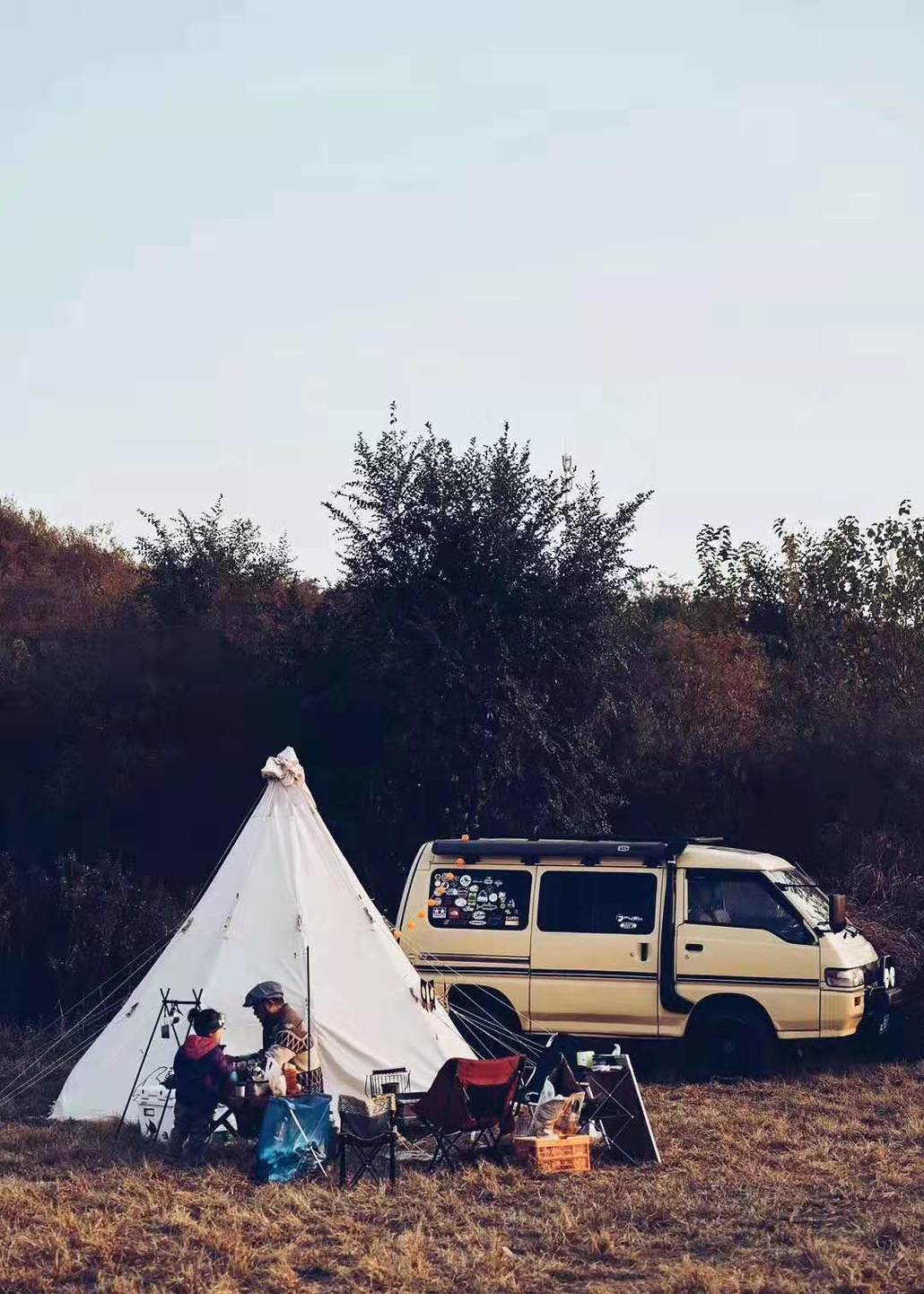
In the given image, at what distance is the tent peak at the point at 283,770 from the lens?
13.5m

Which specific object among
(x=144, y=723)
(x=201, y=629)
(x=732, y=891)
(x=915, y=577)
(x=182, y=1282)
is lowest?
(x=182, y=1282)

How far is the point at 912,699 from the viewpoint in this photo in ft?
67.2

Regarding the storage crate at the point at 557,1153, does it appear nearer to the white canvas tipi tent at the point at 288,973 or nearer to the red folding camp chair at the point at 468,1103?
the red folding camp chair at the point at 468,1103

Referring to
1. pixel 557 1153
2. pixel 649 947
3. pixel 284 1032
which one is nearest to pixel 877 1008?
pixel 649 947

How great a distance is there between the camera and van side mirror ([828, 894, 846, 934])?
13.5 meters

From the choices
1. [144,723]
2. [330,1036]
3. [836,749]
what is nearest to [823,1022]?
[330,1036]

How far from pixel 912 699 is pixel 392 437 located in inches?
311

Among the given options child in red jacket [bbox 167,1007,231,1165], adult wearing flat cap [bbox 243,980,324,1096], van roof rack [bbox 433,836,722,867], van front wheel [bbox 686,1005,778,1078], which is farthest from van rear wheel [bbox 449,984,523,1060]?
child in red jacket [bbox 167,1007,231,1165]

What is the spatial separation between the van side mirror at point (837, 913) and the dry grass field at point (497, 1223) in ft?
7.31

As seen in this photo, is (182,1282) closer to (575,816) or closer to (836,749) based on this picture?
(575,816)

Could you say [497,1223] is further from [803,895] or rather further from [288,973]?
[803,895]

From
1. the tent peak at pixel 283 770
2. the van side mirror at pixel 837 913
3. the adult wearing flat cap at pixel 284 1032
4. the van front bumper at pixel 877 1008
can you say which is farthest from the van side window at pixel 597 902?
the adult wearing flat cap at pixel 284 1032

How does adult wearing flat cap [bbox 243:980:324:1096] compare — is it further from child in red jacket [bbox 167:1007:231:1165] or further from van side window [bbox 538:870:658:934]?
van side window [bbox 538:870:658:934]

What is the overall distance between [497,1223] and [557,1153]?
4.47 ft
